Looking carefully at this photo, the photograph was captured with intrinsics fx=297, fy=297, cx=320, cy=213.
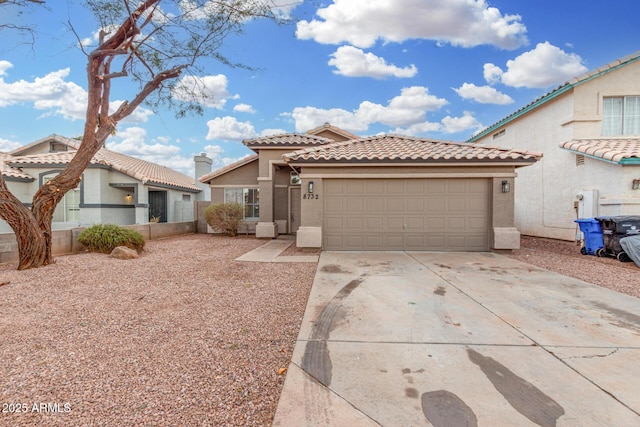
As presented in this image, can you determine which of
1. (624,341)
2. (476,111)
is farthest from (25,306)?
(476,111)

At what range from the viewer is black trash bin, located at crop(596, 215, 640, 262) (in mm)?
8078

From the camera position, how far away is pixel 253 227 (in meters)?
14.3

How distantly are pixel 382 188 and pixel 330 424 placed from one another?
789 centimetres

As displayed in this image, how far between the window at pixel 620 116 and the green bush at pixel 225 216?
1509cm

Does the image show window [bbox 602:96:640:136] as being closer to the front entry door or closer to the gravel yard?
the gravel yard

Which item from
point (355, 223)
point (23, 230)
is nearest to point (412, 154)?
point (355, 223)

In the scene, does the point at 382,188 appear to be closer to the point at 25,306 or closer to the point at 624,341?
the point at 624,341

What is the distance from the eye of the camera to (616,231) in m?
8.30

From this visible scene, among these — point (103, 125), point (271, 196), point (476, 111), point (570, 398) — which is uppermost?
point (476, 111)

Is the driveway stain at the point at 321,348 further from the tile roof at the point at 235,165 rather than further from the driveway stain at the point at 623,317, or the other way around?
the tile roof at the point at 235,165

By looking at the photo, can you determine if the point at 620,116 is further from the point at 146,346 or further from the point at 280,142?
the point at 146,346

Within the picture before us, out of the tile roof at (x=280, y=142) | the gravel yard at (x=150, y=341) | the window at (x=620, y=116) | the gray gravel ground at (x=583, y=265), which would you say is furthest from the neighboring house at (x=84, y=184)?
the window at (x=620, y=116)

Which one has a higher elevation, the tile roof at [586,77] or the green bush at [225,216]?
the tile roof at [586,77]

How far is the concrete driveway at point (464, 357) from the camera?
89.4 inches
